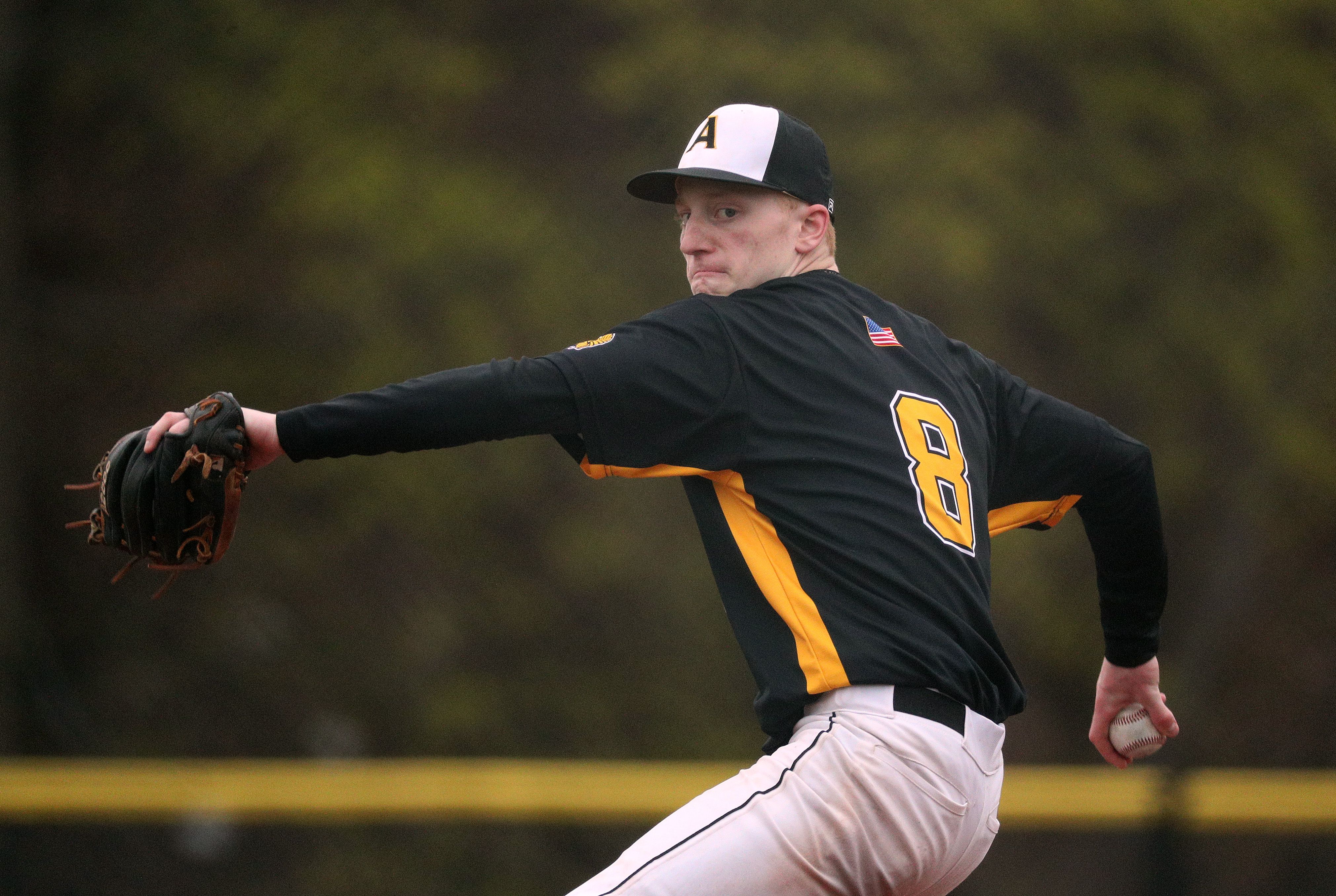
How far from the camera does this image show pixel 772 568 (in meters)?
2.55

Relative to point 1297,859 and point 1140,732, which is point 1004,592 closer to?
point 1297,859

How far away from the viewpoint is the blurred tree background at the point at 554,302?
956cm

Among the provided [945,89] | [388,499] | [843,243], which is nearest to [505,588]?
[388,499]

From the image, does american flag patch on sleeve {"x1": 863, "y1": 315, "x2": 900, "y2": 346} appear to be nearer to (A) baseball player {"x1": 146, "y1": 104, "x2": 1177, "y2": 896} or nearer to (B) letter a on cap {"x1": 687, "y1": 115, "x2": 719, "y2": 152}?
(A) baseball player {"x1": 146, "y1": 104, "x2": 1177, "y2": 896}

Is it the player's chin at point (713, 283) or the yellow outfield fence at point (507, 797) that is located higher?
the player's chin at point (713, 283)

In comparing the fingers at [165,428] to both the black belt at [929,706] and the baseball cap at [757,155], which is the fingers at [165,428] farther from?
the black belt at [929,706]

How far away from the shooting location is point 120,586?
31.0 ft

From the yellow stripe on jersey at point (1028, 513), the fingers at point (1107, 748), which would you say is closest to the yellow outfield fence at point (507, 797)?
the fingers at point (1107, 748)

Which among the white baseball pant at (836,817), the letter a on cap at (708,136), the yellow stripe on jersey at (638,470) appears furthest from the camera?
the letter a on cap at (708,136)

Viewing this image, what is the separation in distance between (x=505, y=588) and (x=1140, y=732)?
23.7 ft

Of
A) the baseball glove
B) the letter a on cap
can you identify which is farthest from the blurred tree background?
the baseball glove

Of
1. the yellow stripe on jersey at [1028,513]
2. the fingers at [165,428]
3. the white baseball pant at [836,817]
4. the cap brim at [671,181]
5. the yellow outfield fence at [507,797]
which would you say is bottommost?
the yellow outfield fence at [507,797]

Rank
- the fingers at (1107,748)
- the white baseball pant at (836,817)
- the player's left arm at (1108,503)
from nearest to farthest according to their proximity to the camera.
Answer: the white baseball pant at (836,817) → the player's left arm at (1108,503) → the fingers at (1107,748)

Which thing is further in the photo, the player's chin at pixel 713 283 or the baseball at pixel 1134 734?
the baseball at pixel 1134 734
